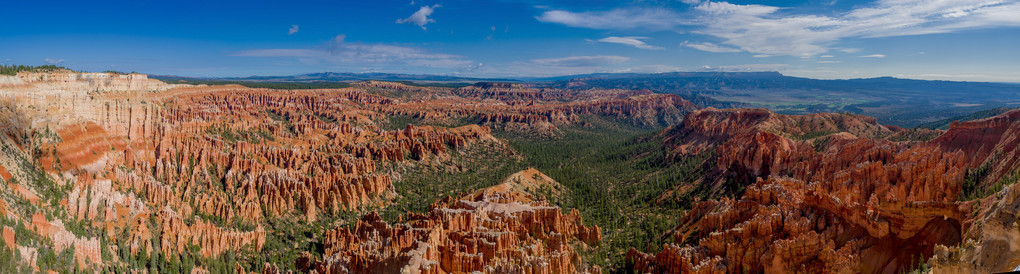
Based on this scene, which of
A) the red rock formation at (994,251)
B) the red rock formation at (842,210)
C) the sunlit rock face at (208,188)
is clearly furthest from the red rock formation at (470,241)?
the red rock formation at (994,251)

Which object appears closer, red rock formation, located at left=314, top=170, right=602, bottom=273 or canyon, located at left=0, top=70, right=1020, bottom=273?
canyon, located at left=0, top=70, right=1020, bottom=273

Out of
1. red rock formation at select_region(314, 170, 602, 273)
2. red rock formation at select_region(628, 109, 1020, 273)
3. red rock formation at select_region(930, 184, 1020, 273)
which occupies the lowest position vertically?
red rock formation at select_region(314, 170, 602, 273)

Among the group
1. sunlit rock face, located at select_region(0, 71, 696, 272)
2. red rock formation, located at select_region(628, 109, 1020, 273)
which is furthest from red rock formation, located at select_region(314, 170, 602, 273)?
red rock formation, located at select_region(628, 109, 1020, 273)

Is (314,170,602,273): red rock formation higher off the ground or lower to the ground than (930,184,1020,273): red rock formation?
lower

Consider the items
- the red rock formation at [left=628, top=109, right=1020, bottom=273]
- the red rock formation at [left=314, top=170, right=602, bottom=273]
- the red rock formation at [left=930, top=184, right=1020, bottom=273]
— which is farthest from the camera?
the red rock formation at [left=314, top=170, right=602, bottom=273]

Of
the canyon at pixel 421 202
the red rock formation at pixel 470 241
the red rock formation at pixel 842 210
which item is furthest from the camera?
the red rock formation at pixel 470 241

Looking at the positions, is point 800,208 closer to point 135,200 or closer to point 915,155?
point 915,155

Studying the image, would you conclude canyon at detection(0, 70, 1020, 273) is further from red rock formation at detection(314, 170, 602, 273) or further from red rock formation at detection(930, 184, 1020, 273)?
red rock formation at detection(314, 170, 602, 273)

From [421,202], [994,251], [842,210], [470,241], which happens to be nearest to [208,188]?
[421,202]

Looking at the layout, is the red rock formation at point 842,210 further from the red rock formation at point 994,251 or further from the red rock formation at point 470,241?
the red rock formation at point 994,251
